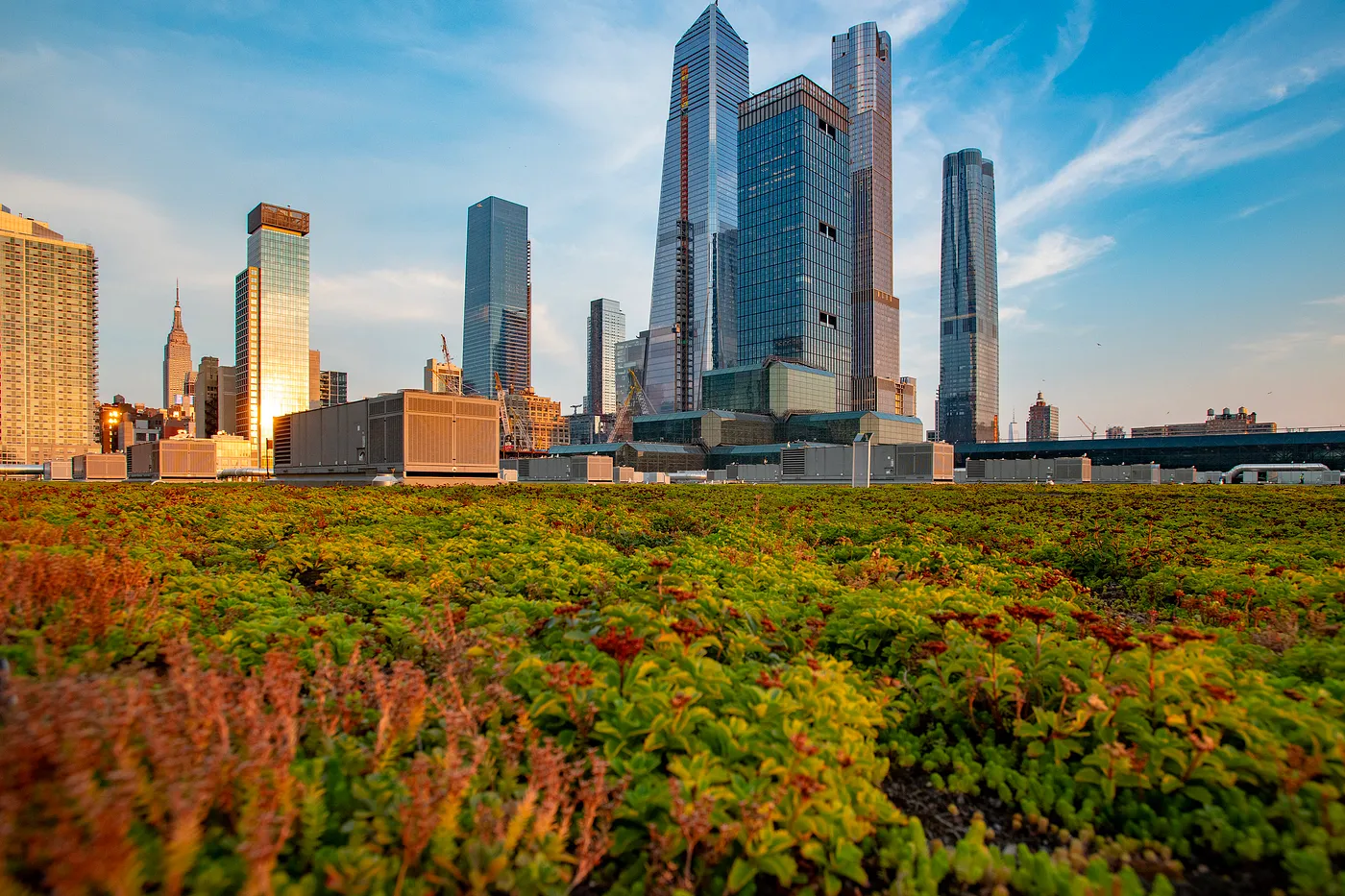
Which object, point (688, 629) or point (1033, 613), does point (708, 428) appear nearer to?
point (1033, 613)

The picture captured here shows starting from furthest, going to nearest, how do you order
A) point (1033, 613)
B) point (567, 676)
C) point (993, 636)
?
point (1033, 613) → point (993, 636) → point (567, 676)

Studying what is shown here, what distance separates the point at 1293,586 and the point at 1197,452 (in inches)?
5085

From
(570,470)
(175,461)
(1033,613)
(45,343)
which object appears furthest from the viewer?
(45,343)

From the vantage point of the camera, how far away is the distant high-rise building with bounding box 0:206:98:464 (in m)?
173

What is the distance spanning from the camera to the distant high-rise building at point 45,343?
17262 cm

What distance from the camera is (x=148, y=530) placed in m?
9.48

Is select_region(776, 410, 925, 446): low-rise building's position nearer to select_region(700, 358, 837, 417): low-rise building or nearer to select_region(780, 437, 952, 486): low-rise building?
select_region(700, 358, 837, 417): low-rise building

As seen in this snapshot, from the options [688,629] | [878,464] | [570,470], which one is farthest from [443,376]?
[688,629]

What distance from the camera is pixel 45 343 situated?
180 metres

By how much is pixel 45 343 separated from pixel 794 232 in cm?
21813

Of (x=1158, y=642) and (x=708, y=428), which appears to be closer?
(x=1158, y=642)

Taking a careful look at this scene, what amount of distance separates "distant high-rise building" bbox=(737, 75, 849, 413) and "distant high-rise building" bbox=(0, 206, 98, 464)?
639 feet

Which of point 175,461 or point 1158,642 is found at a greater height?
point 175,461

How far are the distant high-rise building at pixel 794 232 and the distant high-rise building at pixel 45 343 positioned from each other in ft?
639
